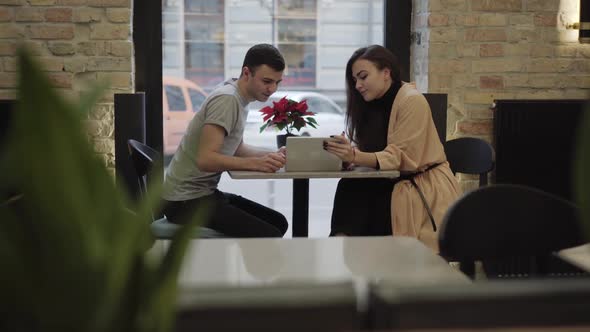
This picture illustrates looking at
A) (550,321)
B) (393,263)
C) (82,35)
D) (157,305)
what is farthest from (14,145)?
(82,35)

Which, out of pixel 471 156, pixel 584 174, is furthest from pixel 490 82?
pixel 584 174

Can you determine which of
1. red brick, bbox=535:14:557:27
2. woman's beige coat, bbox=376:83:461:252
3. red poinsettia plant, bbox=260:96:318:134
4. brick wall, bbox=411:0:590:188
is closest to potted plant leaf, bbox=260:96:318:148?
red poinsettia plant, bbox=260:96:318:134

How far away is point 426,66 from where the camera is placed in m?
3.88

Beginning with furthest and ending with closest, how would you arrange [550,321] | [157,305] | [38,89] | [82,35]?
[82,35] < [550,321] < [157,305] < [38,89]

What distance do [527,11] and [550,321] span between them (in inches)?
135

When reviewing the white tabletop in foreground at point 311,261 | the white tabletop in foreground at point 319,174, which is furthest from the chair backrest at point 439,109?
the white tabletop in foreground at point 311,261

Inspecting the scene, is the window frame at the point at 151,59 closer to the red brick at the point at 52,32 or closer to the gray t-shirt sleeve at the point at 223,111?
the red brick at the point at 52,32

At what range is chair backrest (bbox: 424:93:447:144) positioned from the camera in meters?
3.74

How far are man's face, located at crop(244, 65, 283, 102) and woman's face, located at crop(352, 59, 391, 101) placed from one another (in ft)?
1.15

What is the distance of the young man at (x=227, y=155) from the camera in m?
2.95

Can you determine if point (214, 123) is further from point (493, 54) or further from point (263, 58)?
point (493, 54)

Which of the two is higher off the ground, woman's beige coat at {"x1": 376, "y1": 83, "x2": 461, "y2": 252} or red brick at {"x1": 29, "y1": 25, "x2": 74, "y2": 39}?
red brick at {"x1": 29, "y1": 25, "x2": 74, "y2": 39}

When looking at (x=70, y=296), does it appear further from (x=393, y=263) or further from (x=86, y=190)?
(x=393, y=263)

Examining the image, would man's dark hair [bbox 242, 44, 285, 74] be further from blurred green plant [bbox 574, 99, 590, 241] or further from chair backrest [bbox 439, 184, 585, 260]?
blurred green plant [bbox 574, 99, 590, 241]
